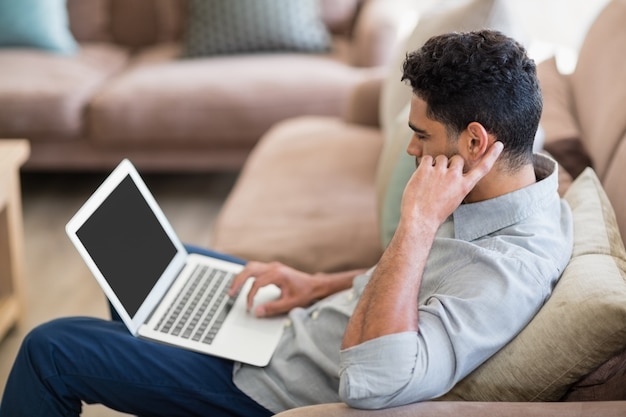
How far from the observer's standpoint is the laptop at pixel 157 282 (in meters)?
1.53

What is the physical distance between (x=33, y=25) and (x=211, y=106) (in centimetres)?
91

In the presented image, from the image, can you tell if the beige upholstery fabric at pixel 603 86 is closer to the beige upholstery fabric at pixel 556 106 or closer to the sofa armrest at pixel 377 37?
the beige upholstery fabric at pixel 556 106

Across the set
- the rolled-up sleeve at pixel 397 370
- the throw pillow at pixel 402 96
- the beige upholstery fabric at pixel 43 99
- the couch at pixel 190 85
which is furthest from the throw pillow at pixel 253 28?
the rolled-up sleeve at pixel 397 370

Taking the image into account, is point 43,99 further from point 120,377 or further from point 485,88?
point 485,88

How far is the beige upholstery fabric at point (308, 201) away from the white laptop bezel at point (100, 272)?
1.07 feet

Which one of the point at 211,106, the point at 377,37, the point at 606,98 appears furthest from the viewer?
the point at 377,37

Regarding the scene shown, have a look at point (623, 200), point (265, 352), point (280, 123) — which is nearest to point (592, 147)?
point (623, 200)

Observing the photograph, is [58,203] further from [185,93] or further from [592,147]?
[592,147]

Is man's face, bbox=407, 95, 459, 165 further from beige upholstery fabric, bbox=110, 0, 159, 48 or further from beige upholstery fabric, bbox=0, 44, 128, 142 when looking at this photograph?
beige upholstery fabric, bbox=110, 0, 159, 48

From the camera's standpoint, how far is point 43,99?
10.3ft

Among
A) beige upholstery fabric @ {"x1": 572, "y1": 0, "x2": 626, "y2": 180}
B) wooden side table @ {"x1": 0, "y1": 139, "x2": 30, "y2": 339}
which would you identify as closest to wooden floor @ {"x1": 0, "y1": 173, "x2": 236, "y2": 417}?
wooden side table @ {"x1": 0, "y1": 139, "x2": 30, "y2": 339}

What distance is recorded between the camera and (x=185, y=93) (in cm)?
314

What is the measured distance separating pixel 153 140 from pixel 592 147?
175 cm

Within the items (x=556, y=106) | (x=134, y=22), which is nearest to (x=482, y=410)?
(x=556, y=106)
